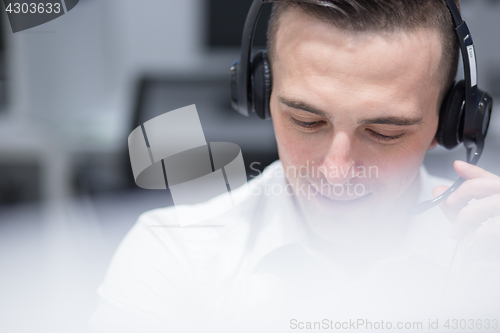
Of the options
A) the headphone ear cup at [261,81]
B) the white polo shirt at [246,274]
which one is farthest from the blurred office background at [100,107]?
the headphone ear cup at [261,81]

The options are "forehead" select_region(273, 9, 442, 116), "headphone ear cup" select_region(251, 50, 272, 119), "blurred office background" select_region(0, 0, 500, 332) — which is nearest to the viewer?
"forehead" select_region(273, 9, 442, 116)

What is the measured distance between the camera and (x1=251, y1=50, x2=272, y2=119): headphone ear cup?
0.82 metres

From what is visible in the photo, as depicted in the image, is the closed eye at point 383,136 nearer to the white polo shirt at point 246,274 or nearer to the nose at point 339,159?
the nose at point 339,159

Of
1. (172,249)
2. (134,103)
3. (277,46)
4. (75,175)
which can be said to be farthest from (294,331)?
(75,175)

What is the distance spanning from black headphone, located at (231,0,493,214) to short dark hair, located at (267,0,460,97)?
4 cm

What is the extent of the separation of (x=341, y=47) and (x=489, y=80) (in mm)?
1327

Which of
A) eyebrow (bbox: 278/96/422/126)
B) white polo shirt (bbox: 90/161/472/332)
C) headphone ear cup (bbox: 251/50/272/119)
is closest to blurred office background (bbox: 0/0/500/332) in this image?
white polo shirt (bbox: 90/161/472/332)

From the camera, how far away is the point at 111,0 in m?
1.74

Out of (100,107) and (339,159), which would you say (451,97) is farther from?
(100,107)

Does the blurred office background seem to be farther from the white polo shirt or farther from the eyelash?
the eyelash

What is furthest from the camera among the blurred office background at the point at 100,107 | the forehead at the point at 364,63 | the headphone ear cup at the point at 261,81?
the blurred office background at the point at 100,107

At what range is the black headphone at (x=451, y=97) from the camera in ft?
2.33

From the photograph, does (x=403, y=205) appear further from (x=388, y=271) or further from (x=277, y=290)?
(x=277, y=290)

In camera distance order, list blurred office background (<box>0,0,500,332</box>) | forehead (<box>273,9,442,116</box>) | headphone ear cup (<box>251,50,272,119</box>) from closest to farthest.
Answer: forehead (<box>273,9,442,116</box>), headphone ear cup (<box>251,50,272,119</box>), blurred office background (<box>0,0,500,332</box>)
